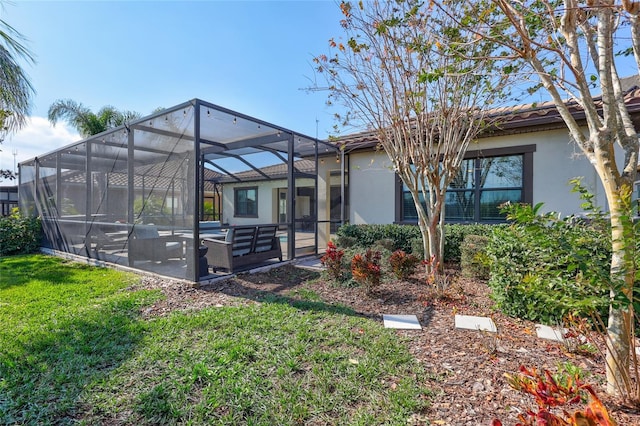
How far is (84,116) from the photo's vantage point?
49.3ft

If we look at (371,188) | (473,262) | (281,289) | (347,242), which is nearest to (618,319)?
(473,262)

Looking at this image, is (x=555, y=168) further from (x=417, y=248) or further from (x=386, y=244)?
(x=386, y=244)

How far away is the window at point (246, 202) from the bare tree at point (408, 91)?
10.7 meters

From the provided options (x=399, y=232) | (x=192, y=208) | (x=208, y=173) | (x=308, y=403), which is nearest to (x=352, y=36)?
(x=192, y=208)

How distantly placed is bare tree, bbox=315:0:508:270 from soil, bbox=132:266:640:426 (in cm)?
84

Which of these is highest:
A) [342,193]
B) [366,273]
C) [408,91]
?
[408,91]

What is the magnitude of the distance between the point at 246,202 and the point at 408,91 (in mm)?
12723

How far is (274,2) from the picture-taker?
20.5 ft

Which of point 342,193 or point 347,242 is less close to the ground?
point 342,193

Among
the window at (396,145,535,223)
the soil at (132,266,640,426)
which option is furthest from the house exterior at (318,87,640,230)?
the soil at (132,266,640,426)

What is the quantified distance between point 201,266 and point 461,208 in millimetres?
6594

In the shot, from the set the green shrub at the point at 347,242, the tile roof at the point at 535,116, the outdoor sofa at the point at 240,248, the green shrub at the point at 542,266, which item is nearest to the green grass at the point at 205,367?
the green shrub at the point at 542,266

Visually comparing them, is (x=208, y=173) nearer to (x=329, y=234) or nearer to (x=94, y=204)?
(x=94, y=204)

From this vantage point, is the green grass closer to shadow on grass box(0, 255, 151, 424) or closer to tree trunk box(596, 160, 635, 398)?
shadow on grass box(0, 255, 151, 424)
